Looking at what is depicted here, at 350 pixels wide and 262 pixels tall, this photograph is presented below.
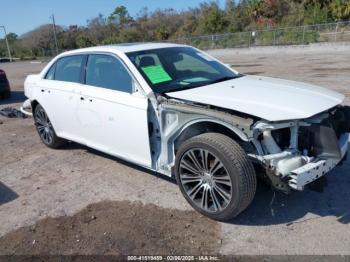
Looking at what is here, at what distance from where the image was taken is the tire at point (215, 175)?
312cm

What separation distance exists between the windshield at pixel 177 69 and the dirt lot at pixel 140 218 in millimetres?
1266

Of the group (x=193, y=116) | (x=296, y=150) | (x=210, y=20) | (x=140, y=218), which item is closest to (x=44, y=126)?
(x=140, y=218)

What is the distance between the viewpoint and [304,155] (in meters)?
3.19

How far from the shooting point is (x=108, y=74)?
14.6 feet

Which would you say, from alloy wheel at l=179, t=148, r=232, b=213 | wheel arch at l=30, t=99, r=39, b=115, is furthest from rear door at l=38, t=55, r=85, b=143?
alloy wheel at l=179, t=148, r=232, b=213

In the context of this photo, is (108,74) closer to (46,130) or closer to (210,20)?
(46,130)

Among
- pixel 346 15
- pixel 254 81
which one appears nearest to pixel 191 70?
pixel 254 81

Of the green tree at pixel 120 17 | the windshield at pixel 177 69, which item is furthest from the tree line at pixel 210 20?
the windshield at pixel 177 69

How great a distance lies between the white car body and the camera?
3074 millimetres

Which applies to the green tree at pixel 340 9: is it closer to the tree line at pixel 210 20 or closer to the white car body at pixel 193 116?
the tree line at pixel 210 20

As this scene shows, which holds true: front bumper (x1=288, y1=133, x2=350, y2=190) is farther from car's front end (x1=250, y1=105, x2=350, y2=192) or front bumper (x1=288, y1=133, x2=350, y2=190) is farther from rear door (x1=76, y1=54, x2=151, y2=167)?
rear door (x1=76, y1=54, x2=151, y2=167)

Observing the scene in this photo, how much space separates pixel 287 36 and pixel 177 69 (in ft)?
90.5

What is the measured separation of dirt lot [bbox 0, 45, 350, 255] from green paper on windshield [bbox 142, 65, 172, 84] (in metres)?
1.30

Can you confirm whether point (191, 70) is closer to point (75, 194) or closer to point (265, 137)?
point (265, 137)
